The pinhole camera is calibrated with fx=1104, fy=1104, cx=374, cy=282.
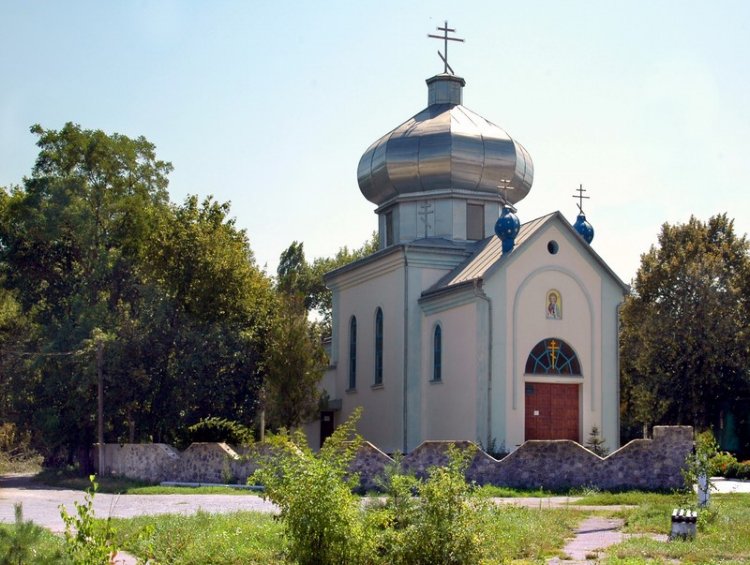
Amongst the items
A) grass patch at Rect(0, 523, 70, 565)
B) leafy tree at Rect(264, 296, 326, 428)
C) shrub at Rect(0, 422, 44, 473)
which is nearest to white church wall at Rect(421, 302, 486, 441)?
leafy tree at Rect(264, 296, 326, 428)

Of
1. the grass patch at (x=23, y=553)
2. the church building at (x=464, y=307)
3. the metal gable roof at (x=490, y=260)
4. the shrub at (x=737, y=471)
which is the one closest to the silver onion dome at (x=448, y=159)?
the church building at (x=464, y=307)

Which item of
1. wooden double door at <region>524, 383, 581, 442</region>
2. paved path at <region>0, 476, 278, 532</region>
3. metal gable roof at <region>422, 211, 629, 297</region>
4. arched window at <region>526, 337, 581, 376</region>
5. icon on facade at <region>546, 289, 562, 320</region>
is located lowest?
paved path at <region>0, 476, 278, 532</region>

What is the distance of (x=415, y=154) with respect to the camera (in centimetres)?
3272

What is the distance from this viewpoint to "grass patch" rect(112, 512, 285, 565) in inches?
476

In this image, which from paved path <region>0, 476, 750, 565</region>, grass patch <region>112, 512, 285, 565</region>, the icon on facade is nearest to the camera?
grass patch <region>112, 512, 285, 565</region>

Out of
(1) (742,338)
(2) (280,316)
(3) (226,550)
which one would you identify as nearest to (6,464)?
(2) (280,316)

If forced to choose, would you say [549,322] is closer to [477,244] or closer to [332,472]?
[477,244]

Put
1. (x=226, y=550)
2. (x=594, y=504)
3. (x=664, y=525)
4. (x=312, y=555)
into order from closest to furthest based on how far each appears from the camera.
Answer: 1. (x=312, y=555)
2. (x=226, y=550)
3. (x=664, y=525)
4. (x=594, y=504)

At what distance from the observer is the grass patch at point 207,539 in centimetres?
1210

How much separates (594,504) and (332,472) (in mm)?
9853

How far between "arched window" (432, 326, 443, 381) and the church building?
0.05 meters

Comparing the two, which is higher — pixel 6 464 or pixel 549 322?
pixel 549 322

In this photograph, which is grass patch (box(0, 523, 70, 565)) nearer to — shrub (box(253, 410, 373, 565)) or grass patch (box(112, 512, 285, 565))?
grass patch (box(112, 512, 285, 565))

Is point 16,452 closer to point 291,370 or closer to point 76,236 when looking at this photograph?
point 76,236
